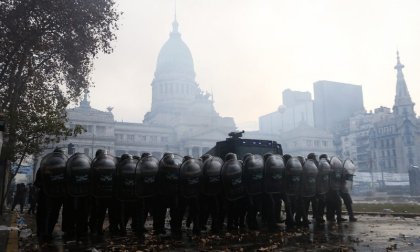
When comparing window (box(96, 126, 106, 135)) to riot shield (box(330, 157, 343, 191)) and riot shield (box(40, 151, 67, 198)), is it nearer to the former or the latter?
riot shield (box(330, 157, 343, 191))

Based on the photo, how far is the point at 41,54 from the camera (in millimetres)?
21578

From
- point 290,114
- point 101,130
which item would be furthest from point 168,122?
point 290,114

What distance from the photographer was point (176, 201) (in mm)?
11977

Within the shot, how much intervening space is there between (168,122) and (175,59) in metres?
31.0

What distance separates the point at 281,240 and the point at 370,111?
125389 millimetres

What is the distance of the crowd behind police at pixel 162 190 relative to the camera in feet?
37.7

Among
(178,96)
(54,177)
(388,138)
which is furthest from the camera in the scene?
(178,96)

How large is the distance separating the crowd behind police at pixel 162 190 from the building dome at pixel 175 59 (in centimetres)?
12008

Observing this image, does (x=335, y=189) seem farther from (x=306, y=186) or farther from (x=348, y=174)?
(x=306, y=186)

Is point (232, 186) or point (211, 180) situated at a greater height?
point (211, 180)

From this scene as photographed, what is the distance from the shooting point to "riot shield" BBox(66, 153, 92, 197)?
1134 centimetres

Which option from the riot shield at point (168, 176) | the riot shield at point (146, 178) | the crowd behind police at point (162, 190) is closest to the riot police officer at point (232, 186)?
the crowd behind police at point (162, 190)

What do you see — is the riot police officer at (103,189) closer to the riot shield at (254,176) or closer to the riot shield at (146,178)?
the riot shield at (146,178)

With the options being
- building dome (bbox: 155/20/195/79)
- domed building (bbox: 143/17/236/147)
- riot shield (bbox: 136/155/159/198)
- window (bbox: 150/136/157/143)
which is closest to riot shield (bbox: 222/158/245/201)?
riot shield (bbox: 136/155/159/198)
